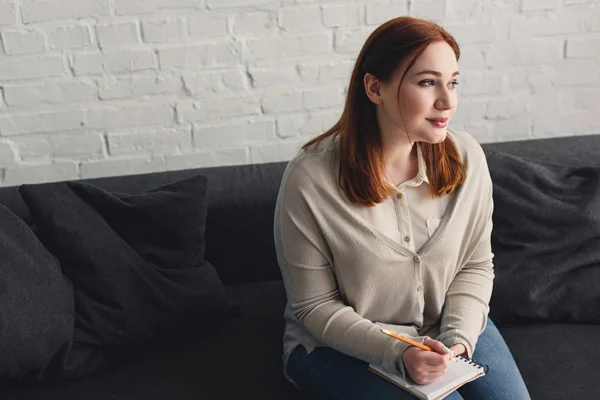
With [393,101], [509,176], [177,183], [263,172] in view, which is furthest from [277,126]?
[393,101]

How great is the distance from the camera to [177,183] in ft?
A: 6.48

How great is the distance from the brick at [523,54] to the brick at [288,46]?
0.51m

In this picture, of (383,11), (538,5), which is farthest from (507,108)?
(383,11)

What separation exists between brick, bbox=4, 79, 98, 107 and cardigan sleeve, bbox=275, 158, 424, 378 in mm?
882

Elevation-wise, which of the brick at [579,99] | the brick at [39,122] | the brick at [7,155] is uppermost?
the brick at [39,122]

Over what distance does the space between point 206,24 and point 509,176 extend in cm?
92

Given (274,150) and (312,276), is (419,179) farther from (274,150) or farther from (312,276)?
(274,150)

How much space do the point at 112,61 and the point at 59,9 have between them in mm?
193

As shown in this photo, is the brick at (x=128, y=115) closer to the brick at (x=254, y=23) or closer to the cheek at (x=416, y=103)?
the brick at (x=254, y=23)

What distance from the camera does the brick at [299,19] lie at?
7.45ft

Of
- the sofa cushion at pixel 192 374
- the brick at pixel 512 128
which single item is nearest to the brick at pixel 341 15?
the brick at pixel 512 128

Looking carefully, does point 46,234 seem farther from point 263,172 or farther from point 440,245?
point 440,245

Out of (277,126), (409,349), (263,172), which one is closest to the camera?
(409,349)

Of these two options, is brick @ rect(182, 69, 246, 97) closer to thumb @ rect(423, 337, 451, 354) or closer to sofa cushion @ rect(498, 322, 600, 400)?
sofa cushion @ rect(498, 322, 600, 400)
